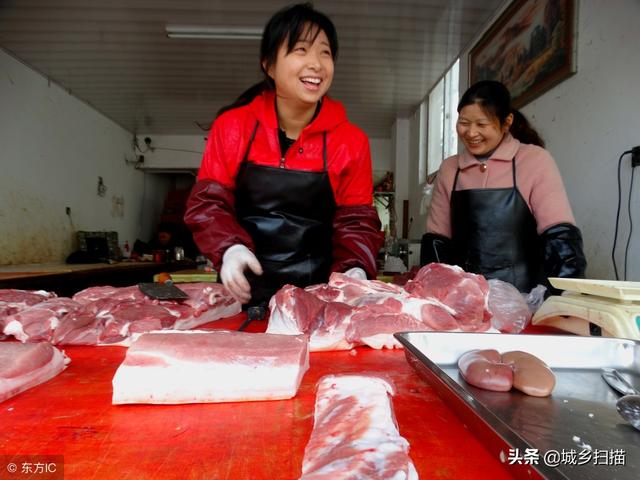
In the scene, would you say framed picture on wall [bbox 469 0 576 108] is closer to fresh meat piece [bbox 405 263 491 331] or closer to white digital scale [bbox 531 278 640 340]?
white digital scale [bbox 531 278 640 340]

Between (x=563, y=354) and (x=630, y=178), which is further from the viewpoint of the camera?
(x=630, y=178)

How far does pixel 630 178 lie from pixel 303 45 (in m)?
2.22

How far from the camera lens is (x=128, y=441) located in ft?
2.78

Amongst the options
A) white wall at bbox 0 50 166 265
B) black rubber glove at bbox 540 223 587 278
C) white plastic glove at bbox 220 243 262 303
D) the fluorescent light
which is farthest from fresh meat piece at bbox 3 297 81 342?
white wall at bbox 0 50 166 265

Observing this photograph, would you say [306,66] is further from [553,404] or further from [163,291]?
[553,404]

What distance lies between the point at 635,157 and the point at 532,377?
89.1 inches

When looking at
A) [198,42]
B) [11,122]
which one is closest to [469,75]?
[198,42]

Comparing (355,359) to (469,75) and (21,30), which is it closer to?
(469,75)

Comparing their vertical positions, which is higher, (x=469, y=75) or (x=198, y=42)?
(x=198, y=42)

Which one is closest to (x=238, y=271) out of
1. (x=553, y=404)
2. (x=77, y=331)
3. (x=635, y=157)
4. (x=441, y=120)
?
(x=77, y=331)

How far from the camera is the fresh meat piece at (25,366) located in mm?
1027

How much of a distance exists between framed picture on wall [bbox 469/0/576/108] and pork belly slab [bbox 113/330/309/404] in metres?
3.42

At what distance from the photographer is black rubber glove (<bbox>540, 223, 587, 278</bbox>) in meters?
2.12

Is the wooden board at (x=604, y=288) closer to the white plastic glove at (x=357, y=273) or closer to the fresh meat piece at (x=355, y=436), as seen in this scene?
the white plastic glove at (x=357, y=273)
